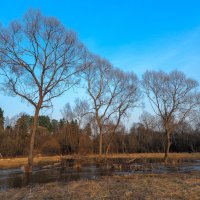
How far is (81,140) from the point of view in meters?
58.0

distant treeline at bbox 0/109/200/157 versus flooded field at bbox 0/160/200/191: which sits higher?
distant treeline at bbox 0/109/200/157

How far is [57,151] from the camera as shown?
56562 millimetres

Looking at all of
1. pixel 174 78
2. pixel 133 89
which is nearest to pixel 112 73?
pixel 133 89

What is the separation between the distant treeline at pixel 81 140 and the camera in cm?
5375

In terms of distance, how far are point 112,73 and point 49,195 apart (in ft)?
117

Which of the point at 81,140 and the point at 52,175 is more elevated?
the point at 81,140

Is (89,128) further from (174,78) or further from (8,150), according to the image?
(174,78)

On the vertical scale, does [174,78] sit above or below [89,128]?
above

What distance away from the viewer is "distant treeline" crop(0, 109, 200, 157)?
53.8 m

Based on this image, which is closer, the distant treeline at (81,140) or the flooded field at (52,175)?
the flooded field at (52,175)

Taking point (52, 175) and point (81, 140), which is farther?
point (81, 140)

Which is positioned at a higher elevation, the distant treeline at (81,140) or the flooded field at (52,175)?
the distant treeline at (81,140)

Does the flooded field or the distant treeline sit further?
the distant treeline

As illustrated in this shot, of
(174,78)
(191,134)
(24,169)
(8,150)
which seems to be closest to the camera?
(24,169)
